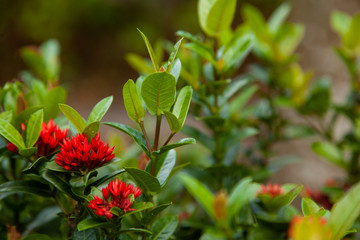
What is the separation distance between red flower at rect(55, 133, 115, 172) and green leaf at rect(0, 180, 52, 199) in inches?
5.0

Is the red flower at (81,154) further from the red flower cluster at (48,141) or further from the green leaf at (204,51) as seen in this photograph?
the green leaf at (204,51)

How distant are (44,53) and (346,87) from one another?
206 centimetres

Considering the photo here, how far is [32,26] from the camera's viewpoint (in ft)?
12.5

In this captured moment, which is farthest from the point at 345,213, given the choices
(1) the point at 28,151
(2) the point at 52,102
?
(2) the point at 52,102

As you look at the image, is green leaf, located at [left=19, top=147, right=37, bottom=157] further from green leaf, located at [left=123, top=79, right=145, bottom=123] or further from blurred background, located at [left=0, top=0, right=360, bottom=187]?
blurred background, located at [left=0, top=0, right=360, bottom=187]

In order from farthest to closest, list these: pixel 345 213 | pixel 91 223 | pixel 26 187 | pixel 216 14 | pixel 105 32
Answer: pixel 105 32, pixel 216 14, pixel 26 187, pixel 91 223, pixel 345 213

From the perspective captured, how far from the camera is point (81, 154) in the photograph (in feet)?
2.17

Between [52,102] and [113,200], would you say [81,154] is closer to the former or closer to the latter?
[113,200]

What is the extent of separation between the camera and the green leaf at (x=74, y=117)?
691 millimetres

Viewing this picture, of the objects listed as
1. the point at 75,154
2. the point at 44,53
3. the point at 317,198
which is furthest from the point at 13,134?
the point at 317,198

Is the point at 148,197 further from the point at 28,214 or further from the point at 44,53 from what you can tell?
the point at 44,53

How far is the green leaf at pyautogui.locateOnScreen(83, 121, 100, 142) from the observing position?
69 cm

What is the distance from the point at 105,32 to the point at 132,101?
380cm

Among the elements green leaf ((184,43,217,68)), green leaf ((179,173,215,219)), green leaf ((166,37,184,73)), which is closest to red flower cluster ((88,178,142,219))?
green leaf ((179,173,215,219))
